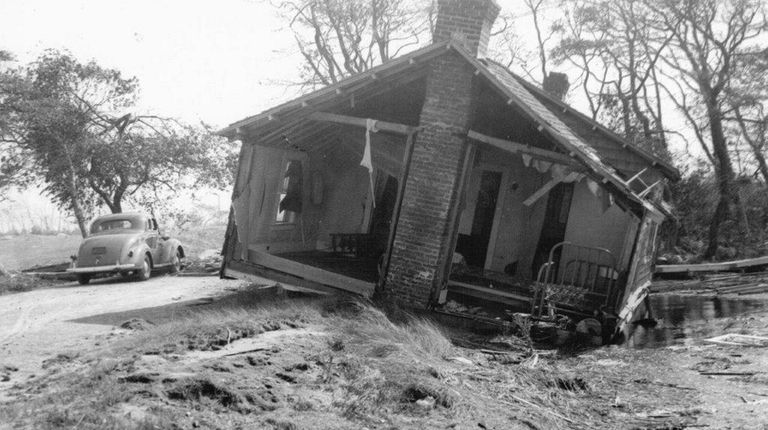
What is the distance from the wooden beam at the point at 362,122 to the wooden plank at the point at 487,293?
107 inches

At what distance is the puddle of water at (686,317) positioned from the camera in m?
12.4

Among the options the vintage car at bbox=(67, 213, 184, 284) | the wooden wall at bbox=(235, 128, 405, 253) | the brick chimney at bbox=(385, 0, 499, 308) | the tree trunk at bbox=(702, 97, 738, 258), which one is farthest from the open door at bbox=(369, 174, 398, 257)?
the tree trunk at bbox=(702, 97, 738, 258)

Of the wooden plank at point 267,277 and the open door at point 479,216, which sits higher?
the open door at point 479,216

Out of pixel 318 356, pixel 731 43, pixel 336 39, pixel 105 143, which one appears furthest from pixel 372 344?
pixel 336 39

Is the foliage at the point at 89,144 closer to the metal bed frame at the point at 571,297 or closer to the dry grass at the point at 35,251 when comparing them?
the dry grass at the point at 35,251

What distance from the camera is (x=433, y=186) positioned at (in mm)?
11734

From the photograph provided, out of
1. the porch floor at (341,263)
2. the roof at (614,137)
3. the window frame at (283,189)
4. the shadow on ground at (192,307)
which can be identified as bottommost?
the shadow on ground at (192,307)

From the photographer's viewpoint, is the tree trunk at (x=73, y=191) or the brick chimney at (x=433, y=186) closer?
the brick chimney at (x=433, y=186)

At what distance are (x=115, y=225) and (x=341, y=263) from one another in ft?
27.1

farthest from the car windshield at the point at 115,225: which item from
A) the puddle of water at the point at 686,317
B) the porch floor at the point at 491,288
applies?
the puddle of water at the point at 686,317

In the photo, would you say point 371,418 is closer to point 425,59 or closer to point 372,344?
point 372,344

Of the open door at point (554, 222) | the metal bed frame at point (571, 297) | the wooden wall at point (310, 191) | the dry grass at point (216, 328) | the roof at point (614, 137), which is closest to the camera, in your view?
the dry grass at point (216, 328)

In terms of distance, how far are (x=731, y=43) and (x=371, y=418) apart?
3006cm

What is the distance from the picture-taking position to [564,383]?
26.8 feet
